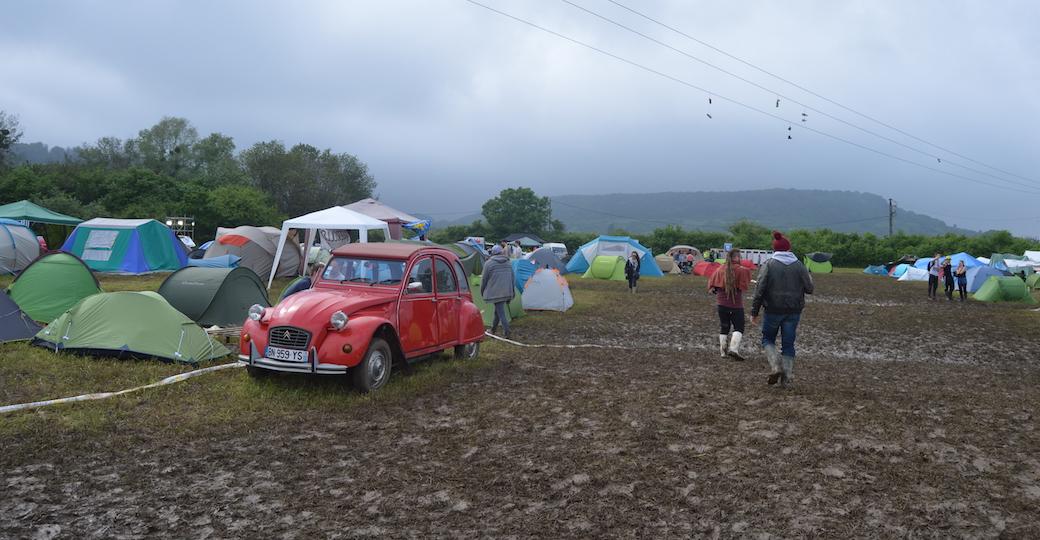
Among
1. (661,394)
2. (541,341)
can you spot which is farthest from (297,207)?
(661,394)

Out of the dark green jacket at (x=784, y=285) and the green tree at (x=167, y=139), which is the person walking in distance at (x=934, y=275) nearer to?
the dark green jacket at (x=784, y=285)

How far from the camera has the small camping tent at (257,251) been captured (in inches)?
1088

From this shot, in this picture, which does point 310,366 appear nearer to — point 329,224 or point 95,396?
point 95,396

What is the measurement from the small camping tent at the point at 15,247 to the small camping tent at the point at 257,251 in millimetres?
6173

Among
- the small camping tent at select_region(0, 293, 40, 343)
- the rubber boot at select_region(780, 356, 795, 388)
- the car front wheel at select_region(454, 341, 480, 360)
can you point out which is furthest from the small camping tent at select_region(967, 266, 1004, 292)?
the small camping tent at select_region(0, 293, 40, 343)

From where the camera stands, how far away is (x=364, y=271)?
1015 centimetres

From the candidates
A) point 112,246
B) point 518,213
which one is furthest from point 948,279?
point 518,213

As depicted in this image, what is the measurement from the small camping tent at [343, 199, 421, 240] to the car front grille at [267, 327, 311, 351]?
27.7 m

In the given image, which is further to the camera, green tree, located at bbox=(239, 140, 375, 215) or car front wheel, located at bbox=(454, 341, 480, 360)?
green tree, located at bbox=(239, 140, 375, 215)

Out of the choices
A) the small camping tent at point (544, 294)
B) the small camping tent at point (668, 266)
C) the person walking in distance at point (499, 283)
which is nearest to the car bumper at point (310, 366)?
the person walking in distance at point (499, 283)

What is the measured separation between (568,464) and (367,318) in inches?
147

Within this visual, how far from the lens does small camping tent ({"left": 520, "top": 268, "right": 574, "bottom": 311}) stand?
21.3 m

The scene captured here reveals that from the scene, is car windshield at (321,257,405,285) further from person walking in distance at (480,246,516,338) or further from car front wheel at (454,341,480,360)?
person walking in distance at (480,246,516,338)

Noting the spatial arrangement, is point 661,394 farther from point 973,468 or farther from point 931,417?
point 973,468
